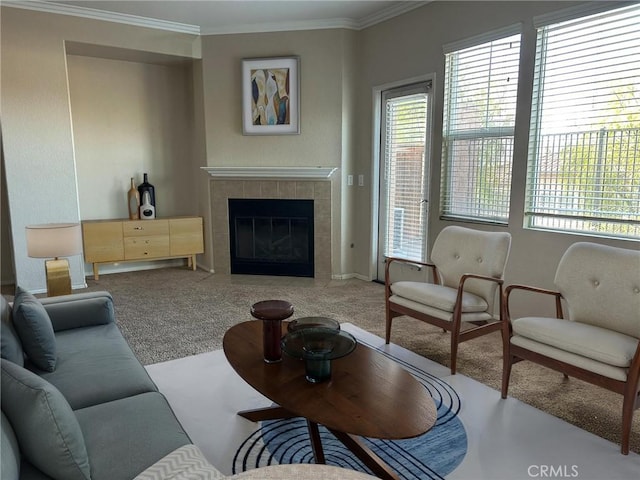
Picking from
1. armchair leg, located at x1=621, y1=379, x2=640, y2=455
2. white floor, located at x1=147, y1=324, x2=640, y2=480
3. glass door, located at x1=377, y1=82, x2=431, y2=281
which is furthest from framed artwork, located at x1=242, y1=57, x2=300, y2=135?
armchair leg, located at x1=621, y1=379, x2=640, y2=455

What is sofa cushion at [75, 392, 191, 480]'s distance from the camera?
1361 mm

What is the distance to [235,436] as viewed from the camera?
7.30 ft

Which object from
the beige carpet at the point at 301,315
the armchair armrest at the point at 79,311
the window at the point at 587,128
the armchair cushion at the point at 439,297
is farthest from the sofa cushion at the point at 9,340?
the window at the point at 587,128

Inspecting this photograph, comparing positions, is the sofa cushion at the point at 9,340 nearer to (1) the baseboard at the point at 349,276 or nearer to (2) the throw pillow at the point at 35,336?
(2) the throw pillow at the point at 35,336

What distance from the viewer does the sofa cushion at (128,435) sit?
136cm

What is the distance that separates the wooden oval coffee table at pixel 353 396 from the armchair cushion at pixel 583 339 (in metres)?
0.89

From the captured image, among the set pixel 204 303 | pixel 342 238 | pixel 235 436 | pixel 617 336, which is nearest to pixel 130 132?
pixel 204 303

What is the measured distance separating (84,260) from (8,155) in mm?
1355

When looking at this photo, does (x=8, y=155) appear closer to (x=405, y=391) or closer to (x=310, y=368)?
(x=310, y=368)

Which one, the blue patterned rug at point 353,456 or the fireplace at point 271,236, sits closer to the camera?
the blue patterned rug at point 353,456

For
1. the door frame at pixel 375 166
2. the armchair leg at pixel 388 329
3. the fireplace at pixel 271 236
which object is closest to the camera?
the armchair leg at pixel 388 329

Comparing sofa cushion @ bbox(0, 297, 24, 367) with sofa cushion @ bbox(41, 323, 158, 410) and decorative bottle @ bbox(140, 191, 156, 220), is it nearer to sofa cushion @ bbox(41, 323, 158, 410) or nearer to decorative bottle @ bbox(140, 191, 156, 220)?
sofa cushion @ bbox(41, 323, 158, 410)

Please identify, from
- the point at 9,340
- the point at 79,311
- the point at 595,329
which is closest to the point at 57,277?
the point at 79,311

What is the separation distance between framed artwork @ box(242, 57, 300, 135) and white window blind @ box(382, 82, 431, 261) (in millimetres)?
1074
